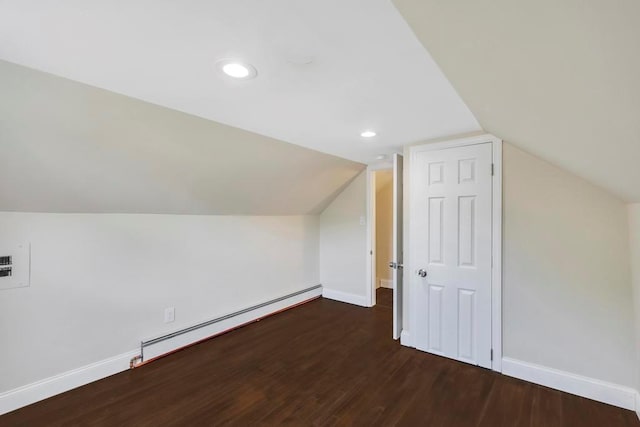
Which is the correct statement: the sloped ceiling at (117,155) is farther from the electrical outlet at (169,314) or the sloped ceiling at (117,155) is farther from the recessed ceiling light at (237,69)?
the electrical outlet at (169,314)

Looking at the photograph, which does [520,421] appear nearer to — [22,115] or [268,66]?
[268,66]

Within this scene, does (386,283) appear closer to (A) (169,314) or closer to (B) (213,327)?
(B) (213,327)

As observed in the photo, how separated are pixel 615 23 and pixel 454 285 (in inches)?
95.5

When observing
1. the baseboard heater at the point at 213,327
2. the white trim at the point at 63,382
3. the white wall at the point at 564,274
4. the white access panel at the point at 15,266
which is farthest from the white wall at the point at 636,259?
the white access panel at the point at 15,266

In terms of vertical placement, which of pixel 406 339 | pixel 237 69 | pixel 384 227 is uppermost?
pixel 237 69

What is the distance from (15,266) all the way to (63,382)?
38.2 inches

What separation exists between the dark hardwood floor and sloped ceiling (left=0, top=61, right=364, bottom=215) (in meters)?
1.46

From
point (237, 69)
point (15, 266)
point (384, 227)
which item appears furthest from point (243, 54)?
point (384, 227)

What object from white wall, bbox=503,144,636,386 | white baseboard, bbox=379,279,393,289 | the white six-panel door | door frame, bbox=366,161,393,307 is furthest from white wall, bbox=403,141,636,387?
white baseboard, bbox=379,279,393,289

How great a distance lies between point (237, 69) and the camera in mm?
1400

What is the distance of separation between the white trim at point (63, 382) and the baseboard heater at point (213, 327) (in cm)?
13

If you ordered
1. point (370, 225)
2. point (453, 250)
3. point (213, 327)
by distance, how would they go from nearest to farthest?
point (453, 250)
point (213, 327)
point (370, 225)

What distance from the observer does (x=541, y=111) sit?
1228 mm

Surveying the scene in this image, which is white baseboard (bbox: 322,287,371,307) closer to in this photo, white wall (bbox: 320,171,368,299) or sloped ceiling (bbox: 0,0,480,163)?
white wall (bbox: 320,171,368,299)
